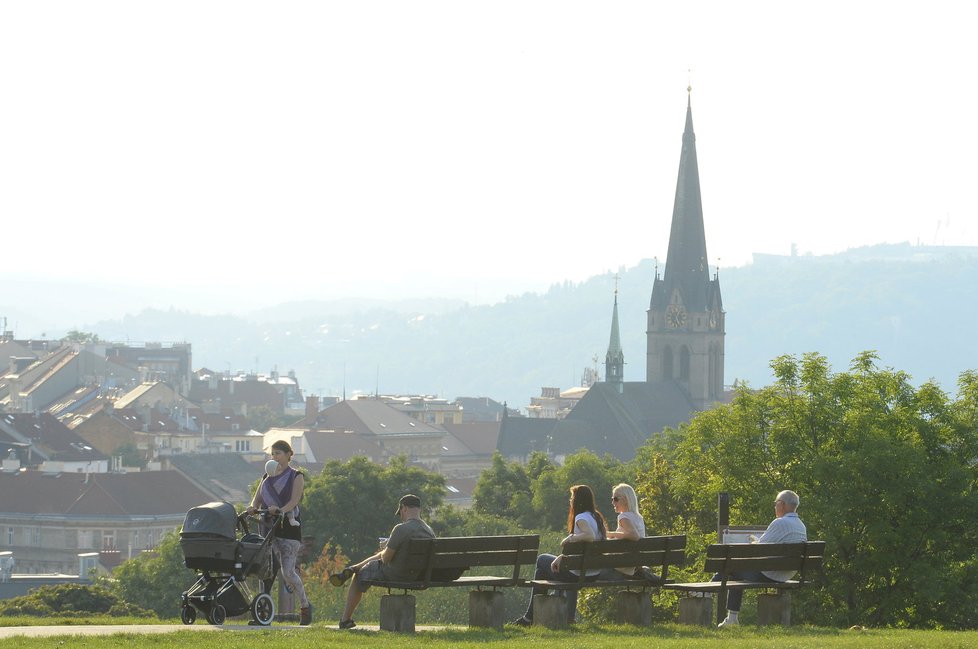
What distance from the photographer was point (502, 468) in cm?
9725

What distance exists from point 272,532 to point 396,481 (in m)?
53.2

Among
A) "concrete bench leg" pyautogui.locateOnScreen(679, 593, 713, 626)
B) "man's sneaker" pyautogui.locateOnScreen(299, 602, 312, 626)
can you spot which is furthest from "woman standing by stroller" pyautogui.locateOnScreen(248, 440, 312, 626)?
"concrete bench leg" pyautogui.locateOnScreen(679, 593, 713, 626)

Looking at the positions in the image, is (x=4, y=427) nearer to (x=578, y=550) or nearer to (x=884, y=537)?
(x=884, y=537)

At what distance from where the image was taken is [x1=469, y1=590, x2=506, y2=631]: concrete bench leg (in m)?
21.4

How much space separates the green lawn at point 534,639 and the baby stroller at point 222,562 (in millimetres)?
749

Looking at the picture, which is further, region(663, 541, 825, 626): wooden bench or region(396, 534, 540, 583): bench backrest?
region(663, 541, 825, 626): wooden bench

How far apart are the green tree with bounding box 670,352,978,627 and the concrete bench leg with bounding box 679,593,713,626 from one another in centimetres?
760

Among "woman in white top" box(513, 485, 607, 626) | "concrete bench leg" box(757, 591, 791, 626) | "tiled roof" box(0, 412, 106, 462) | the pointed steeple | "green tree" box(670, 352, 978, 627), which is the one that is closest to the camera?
"woman in white top" box(513, 485, 607, 626)

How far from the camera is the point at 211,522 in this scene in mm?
21062

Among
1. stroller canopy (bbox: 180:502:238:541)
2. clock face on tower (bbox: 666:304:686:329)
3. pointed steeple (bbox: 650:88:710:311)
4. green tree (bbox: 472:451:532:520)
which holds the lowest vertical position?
green tree (bbox: 472:451:532:520)

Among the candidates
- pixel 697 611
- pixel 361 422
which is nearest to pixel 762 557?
pixel 697 611

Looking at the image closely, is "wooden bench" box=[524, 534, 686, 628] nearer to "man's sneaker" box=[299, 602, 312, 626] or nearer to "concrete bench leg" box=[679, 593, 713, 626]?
"concrete bench leg" box=[679, 593, 713, 626]

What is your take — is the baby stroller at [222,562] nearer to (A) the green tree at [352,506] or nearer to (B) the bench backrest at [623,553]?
(B) the bench backrest at [623,553]

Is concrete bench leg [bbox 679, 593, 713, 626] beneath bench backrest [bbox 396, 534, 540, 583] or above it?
beneath
